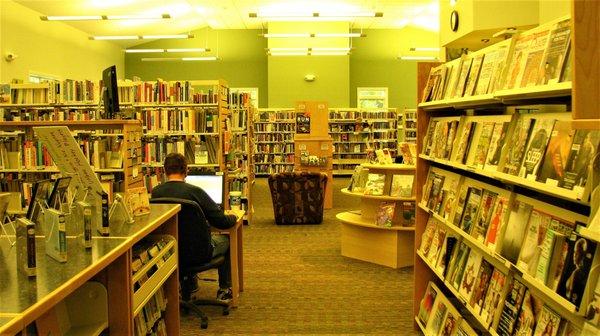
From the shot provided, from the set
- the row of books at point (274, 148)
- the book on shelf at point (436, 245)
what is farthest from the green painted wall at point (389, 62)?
the book on shelf at point (436, 245)

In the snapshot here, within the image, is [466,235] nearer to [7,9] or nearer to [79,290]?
[79,290]

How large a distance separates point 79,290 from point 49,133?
0.84 m

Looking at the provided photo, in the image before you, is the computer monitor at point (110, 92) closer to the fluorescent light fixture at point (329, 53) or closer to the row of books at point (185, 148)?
the row of books at point (185, 148)

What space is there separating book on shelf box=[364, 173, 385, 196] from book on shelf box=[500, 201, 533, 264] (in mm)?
3563

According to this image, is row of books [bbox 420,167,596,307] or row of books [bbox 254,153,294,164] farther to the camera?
row of books [bbox 254,153,294,164]

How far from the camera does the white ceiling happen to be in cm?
1253

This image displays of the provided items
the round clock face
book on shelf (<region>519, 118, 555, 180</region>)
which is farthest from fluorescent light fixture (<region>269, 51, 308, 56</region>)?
book on shelf (<region>519, 118, 555, 180</region>)

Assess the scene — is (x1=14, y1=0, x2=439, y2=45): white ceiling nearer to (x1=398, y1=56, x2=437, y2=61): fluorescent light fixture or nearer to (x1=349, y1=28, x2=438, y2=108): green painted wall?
(x1=349, y1=28, x2=438, y2=108): green painted wall

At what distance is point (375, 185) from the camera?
243 inches

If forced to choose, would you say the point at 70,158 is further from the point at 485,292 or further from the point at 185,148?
the point at 185,148

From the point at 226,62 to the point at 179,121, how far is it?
11.9m

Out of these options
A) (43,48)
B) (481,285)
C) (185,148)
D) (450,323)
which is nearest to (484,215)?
(481,285)

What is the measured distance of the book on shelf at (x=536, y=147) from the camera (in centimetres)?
221

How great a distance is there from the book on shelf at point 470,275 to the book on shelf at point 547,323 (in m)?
0.73
